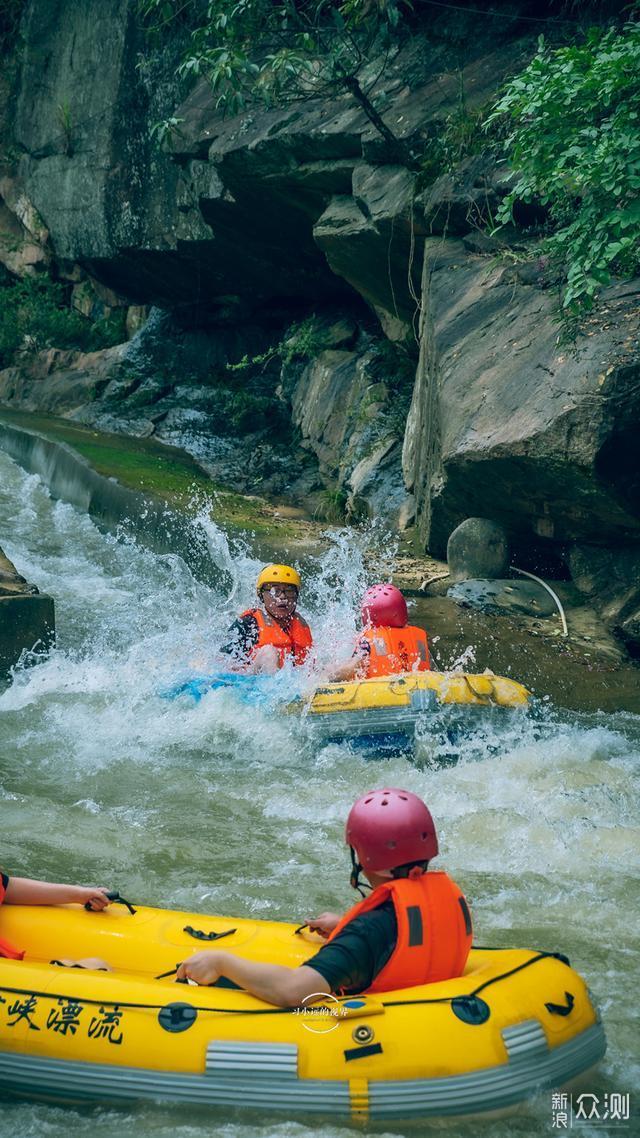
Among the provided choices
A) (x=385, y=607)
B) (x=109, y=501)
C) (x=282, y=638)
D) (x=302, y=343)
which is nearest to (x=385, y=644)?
(x=385, y=607)

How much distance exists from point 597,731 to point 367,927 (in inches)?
142

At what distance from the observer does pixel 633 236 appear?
20.8ft

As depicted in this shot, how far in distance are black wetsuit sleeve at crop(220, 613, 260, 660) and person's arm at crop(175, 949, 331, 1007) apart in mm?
3707

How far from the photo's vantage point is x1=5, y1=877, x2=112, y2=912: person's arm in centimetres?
370

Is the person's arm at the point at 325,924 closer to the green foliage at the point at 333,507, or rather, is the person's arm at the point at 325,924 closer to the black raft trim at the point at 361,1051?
the black raft trim at the point at 361,1051

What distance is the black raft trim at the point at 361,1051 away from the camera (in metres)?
2.87

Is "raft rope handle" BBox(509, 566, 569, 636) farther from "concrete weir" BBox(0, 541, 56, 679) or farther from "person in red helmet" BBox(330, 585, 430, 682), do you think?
"concrete weir" BBox(0, 541, 56, 679)

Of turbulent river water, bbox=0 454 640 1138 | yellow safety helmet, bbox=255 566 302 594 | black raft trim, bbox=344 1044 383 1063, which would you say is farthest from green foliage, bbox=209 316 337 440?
black raft trim, bbox=344 1044 383 1063

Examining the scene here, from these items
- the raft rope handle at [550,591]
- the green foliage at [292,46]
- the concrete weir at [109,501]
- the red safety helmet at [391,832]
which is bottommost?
the concrete weir at [109,501]

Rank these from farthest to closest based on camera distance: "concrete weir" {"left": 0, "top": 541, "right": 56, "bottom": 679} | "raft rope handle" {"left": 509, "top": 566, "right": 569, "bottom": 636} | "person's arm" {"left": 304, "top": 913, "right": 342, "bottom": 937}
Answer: "raft rope handle" {"left": 509, "top": 566, "right": 569, "bottom": 636}, "concrete weir" {"left": 0, "top": 541, "right": 56, "bottom": 679}, "person's arm" {"left": 304, "top": 913, "right": 342, "bottom": 937}

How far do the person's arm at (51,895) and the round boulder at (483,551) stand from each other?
5636 mm

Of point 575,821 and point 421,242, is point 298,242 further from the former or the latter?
point 575,821

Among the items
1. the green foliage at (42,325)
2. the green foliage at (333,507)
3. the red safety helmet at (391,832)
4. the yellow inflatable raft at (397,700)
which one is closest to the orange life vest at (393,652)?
the yellow inflatable raft at (397,700)

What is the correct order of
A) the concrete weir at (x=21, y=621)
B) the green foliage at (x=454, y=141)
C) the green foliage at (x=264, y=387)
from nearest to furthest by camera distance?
the concrete weir at (x=21, y=621), the green foliage at (x=454, y=141), the green foliage at (x=264, y=387)
